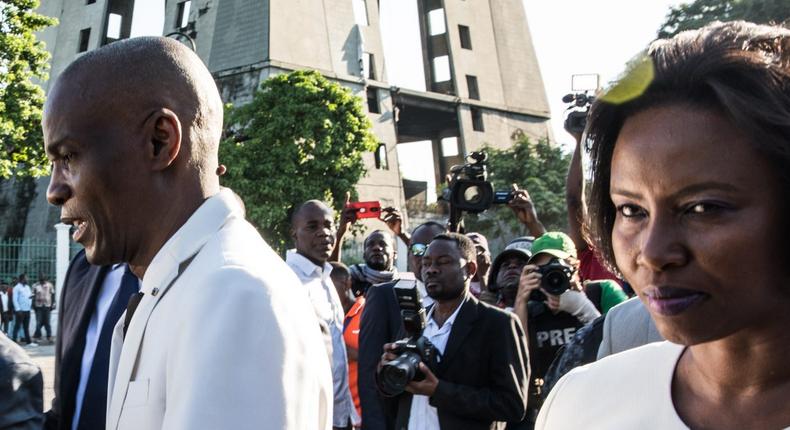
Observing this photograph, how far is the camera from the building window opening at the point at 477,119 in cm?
4622

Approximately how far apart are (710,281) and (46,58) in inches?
830

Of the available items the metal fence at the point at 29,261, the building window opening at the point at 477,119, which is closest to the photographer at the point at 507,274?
the metal fence at the point at 29,261

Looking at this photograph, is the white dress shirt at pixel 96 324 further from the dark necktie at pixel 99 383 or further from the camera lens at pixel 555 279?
the camera lens at pixel 555 279

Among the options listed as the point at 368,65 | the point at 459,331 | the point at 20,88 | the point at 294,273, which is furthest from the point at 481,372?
the point at 368,65

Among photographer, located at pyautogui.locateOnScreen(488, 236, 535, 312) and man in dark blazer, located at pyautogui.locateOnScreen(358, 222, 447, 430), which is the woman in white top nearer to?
man in dark blazer, located at pyautogui.locateOnScreen(358, 222, 447, 430)

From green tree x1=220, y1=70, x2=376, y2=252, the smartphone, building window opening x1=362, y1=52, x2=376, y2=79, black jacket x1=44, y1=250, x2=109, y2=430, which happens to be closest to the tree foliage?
green tree x1=220, y1=70, x2=376, y2=252

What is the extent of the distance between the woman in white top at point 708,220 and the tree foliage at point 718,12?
97.0ft

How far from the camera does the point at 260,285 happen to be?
1.74 meters

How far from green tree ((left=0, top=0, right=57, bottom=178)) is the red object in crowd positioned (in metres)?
14.4

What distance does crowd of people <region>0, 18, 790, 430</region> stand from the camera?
128 centimetres

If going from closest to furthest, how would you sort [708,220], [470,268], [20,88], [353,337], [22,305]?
[708,220] → [470,268] → [353,337] → [20,88] → [22,305]

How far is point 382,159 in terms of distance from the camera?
41.6m

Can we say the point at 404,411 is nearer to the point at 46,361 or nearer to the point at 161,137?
the point at 161,137

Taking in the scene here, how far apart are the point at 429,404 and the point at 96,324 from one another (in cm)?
211
